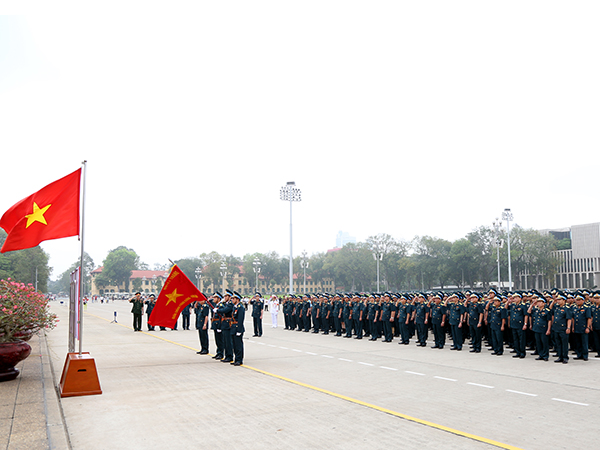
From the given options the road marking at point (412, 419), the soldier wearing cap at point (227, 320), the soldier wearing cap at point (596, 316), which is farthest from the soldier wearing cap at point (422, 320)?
the road marking at point (412, 419)

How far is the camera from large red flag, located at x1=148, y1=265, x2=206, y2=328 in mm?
12438

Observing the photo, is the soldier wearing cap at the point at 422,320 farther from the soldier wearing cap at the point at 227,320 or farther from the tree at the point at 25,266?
the tree at the point at 25,266

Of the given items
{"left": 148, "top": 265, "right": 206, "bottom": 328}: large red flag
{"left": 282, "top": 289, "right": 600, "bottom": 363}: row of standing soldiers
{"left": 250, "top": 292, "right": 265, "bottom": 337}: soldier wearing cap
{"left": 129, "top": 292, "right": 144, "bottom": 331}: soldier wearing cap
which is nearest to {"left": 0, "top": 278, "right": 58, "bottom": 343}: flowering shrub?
{"left": 148, "top": 265, "right": 206, "bottom": 328}: large red flag

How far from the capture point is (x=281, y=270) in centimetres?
12950

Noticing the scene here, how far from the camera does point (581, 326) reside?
12.8 m

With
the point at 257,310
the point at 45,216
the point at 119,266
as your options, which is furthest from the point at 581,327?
the point at 119,266

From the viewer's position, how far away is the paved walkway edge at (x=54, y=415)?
5945 millimetres

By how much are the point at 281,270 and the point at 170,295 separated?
11737 centimetres

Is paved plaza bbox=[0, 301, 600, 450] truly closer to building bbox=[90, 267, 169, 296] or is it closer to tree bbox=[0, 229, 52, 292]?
tree bbox=[0, 229, 52, 292]

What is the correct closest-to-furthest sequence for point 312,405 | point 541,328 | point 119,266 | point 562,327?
point 312,405 < point 562,327 < point 541,328 < point 119,266

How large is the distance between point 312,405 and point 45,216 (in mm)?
5629

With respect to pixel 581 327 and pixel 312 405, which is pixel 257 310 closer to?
pixel 581 327

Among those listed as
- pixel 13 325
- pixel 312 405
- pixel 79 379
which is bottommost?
pixel 312 405

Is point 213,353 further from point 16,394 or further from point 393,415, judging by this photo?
point 393,415
